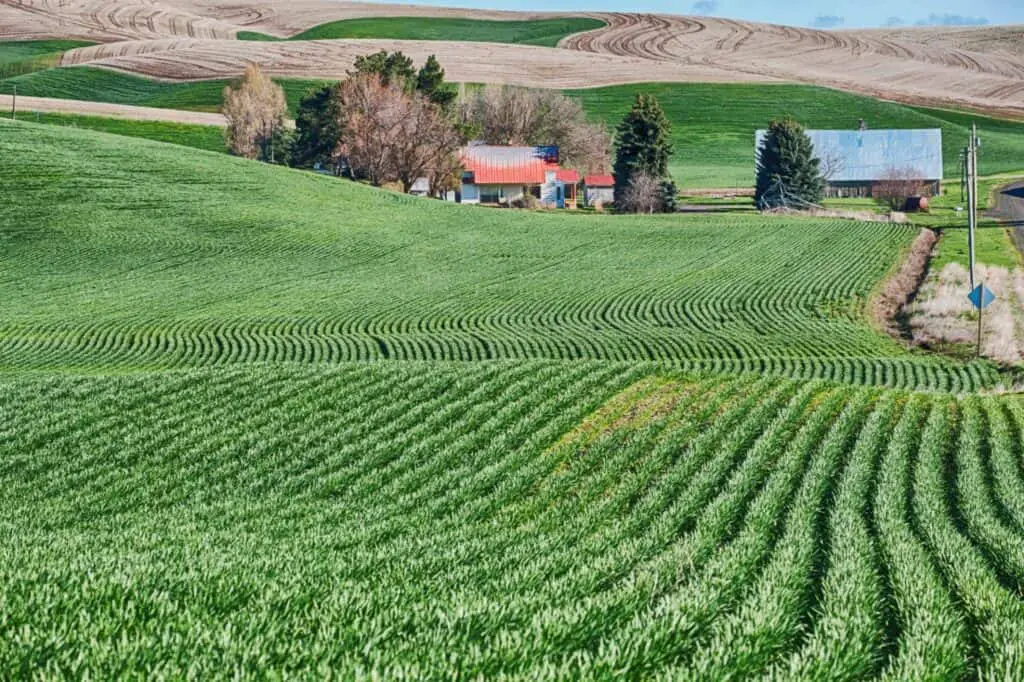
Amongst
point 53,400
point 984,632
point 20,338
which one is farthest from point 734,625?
point 20,338

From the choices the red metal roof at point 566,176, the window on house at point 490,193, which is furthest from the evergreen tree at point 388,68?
the red metal roof at point 566,176

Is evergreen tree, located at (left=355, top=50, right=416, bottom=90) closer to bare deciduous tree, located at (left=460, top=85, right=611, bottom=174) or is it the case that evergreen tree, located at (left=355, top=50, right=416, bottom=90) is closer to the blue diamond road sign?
bare deciduous tree, located at (left=460, top=85, right=611, bottom=174)

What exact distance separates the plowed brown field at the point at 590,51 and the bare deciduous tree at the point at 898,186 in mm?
44500

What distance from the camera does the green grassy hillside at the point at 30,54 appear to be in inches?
5044

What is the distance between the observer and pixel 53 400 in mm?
20266

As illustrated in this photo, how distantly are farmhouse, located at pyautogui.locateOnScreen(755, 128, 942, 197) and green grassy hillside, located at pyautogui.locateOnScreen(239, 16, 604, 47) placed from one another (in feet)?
202

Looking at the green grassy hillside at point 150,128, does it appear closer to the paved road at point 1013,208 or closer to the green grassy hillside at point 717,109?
the green grassy hillside at point 717,109

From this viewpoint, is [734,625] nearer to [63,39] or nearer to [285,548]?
[285,548]

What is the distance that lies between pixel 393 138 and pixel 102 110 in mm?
38266

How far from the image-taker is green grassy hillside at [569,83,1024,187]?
121 m

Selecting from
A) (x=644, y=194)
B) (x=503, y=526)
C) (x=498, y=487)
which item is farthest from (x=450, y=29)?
(x=503, y=526)

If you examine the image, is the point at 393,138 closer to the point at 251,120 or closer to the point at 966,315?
the point at 251,120

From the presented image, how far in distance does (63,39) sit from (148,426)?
135 m

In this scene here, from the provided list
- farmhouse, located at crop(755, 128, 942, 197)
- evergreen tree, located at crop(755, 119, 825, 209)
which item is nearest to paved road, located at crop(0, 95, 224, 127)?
evergreen tree, located at crop(755, 119, 825, 209)
